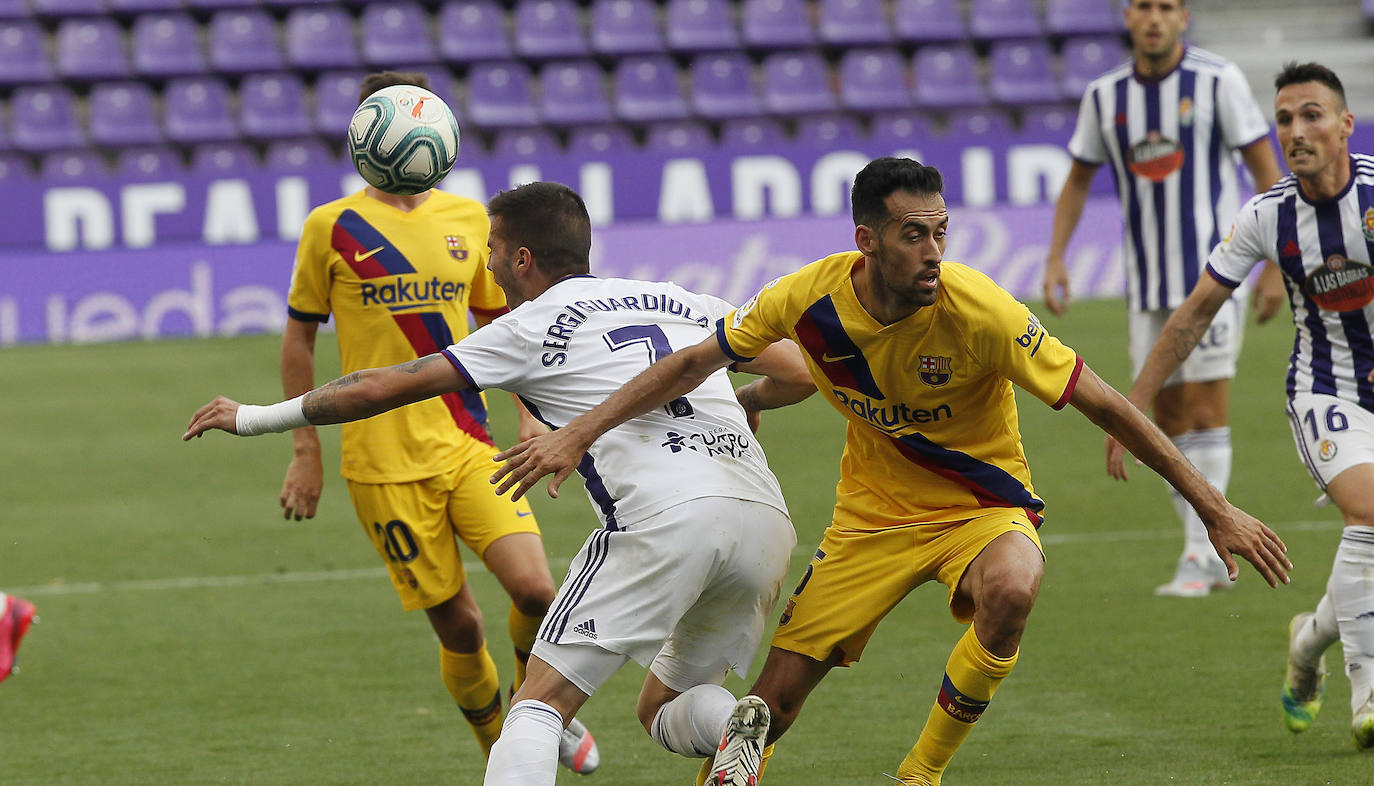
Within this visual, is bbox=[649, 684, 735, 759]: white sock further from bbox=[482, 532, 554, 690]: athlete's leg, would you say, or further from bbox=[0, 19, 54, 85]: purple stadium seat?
bbox=[0, 19, 54, 85]: purple stadium seat

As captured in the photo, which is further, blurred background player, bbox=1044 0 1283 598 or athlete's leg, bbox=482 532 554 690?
blurred background player, bbox=1044 0 1283 598

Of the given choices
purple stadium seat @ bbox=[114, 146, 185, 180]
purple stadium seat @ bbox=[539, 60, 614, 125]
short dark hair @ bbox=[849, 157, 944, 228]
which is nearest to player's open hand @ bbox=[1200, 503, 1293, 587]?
short dark hair @ bbox=[849, 157, 944, 228]

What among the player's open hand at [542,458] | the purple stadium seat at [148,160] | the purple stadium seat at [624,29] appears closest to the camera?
the player's open hand at [542,458]

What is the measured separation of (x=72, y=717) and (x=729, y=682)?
2.41 metres

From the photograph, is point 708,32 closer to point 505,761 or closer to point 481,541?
point 481,541

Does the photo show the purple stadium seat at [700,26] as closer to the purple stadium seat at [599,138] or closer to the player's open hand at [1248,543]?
the purple stadium seat at [599,138]

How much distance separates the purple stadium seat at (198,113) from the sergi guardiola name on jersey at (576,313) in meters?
15.1

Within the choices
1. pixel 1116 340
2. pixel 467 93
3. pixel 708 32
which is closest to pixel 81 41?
pixel 467 93

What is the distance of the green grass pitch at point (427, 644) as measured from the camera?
5316 millimetres

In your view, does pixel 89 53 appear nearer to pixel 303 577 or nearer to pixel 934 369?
pixel 303 577

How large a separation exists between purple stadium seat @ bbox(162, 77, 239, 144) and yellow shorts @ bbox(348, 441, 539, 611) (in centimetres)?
1401

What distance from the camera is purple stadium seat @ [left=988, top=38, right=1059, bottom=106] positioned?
753 inches

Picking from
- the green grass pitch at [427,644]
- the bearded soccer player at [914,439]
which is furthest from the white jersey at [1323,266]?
the bearded soccer player at [914,439]

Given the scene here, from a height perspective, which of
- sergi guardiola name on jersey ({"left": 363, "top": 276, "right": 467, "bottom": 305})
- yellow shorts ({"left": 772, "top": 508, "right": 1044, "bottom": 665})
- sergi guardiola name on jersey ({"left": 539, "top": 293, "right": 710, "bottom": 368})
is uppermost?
sergi guardiola name on jersey ({"left": 539, "top": 293, "right": 710, "bottom": 368})
